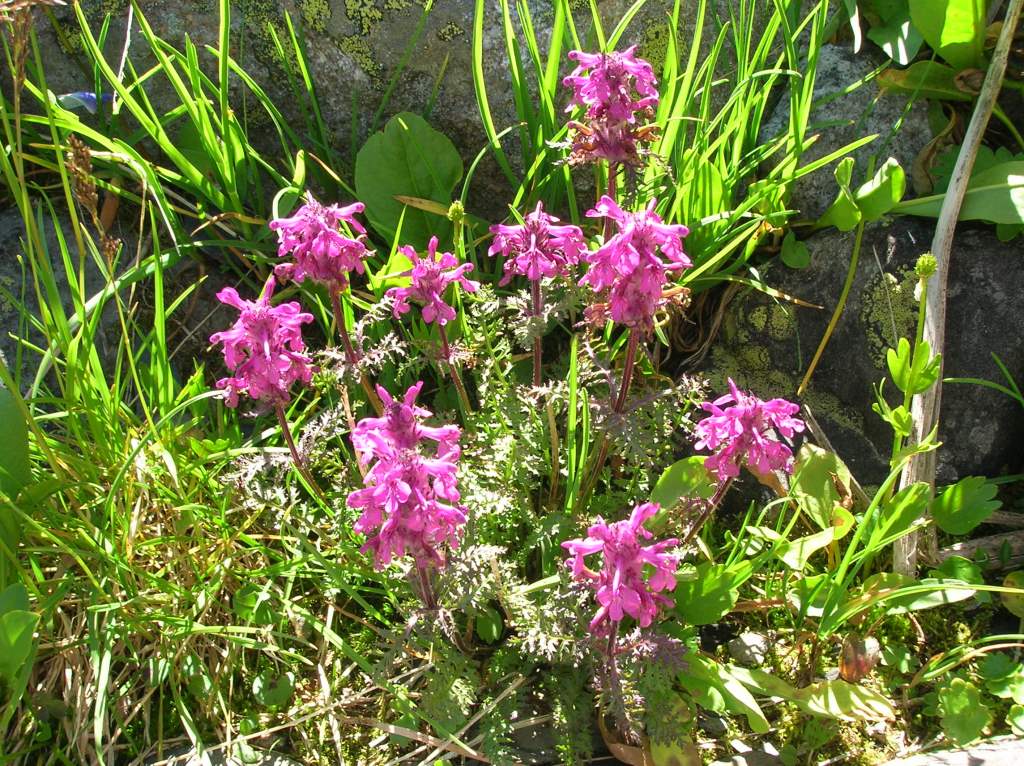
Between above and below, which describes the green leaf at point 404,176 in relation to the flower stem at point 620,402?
above

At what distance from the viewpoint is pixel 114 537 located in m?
2.50

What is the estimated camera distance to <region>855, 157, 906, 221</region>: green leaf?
2.73 meters

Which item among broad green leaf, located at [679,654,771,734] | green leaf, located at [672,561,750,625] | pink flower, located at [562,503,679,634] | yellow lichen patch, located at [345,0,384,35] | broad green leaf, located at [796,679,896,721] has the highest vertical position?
yellow lichen patch, located at [345,0,384,35]

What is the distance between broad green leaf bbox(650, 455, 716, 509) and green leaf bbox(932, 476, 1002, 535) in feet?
2.16

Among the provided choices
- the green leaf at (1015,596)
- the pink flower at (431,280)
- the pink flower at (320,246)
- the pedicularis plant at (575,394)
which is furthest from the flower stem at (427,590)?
the green leaf at (1015,596)

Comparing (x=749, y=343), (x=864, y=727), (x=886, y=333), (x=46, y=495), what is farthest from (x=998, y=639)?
(x=46, y=495)

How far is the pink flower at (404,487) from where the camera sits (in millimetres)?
1815

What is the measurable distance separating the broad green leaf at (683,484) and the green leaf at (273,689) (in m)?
1.13

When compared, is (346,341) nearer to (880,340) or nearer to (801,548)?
(801,548)

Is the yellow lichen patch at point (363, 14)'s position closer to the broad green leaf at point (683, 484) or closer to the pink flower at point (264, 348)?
the pink flower at point (264, 348)

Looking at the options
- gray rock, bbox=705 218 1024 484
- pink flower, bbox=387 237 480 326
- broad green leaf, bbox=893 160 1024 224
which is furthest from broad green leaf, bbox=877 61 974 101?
pink flower, bbox=387 237 480 326

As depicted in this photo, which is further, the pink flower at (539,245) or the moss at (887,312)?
the moss at (887,312)

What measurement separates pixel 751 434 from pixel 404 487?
84 centimetres

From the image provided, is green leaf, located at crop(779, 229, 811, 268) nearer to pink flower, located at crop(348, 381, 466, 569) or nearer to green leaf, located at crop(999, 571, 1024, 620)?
green leaf, located at crop(999, 571, 1024, 620)
